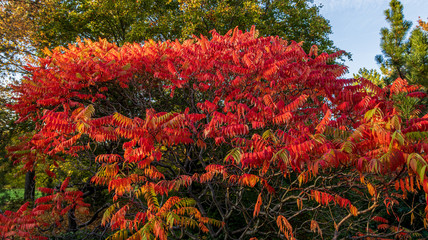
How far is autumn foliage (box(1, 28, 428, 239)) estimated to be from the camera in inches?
122

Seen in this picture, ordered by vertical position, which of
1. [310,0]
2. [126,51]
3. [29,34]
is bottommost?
[126,51]

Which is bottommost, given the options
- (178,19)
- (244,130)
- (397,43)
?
(244,130)

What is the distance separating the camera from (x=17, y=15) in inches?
516

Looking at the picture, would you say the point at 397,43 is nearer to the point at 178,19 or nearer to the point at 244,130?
the point at 178,19

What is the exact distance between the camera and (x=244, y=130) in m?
3.73

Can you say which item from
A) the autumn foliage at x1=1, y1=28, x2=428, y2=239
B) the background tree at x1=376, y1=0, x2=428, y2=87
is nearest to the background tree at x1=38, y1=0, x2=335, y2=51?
the background tree at x1=376, y1=0, x2=428, y2=87

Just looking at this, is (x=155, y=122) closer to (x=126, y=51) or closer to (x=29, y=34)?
(x=126, y=51)

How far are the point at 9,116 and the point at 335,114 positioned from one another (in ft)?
43.8

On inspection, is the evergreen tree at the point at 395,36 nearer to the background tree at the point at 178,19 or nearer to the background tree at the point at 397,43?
the background tree at the point at 397,43

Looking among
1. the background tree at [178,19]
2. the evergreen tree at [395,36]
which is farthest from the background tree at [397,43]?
the background tree at [178,19]

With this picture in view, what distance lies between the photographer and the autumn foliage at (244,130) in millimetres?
3107

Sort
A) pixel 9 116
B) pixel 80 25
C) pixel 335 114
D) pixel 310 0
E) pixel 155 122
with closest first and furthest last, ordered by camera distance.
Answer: pixel 155 122
pixel 335 114
pixel 9 116
pixel 80 25
pixel 310 0

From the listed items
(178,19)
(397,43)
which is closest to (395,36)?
(397,43)

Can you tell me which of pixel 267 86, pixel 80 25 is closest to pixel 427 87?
pixel 267 86
